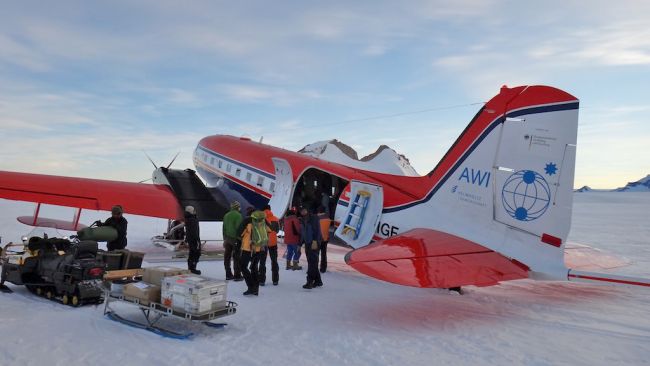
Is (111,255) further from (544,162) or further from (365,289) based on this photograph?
(544,162)

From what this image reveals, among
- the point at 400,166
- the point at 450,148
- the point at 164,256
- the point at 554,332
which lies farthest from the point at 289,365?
the point at 400,166

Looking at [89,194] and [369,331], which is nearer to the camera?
[369,331]

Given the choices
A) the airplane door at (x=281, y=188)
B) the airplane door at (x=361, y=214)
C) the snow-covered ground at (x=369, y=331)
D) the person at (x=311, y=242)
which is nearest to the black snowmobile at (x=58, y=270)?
the snow-covered ground at (x=369, y=331)

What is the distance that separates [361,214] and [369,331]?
14.0ft

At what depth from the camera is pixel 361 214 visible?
1058 centimetres

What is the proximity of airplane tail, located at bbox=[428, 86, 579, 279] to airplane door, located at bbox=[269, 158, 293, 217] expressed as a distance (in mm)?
5495

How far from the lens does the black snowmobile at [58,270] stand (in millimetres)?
7203

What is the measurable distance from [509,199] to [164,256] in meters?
9.41

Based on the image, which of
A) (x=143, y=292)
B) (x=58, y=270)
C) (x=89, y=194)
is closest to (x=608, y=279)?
(x=143, y=292)

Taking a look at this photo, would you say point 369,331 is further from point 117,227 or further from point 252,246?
point 117,227

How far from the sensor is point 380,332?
21.4 ft

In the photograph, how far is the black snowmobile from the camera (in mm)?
7203

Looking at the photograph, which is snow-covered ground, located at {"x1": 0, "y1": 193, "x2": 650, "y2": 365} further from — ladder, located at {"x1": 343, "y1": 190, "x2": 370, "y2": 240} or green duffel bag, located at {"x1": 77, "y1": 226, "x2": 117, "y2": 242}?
ladder, located at {"x1": 343, "y1": 190, "x2": 370, "y2": 240}

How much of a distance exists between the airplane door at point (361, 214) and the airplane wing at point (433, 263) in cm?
219
